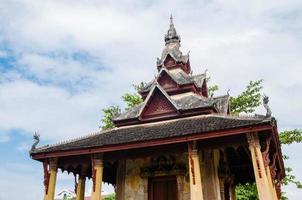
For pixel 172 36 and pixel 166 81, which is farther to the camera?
pixel 172 36

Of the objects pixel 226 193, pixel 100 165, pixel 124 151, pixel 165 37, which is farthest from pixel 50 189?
pixel 165 37

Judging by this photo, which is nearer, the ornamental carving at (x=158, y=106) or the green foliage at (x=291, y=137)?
the ornamental carving at (x=158, y=106)

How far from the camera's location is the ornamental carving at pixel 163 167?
1450 cm

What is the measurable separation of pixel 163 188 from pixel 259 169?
4.84 metres

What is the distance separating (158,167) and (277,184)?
577 centimetres

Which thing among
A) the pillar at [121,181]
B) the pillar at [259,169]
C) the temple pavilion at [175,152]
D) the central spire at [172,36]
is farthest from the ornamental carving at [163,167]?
the central spire at [172,36]

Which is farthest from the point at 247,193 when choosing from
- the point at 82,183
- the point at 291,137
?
the point at 82,183

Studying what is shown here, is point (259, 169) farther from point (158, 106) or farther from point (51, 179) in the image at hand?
point (51, 179)

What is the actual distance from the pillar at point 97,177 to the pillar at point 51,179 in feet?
6.36

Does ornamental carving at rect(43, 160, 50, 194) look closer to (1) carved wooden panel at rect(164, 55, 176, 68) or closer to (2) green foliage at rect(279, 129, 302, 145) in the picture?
(1) carved wooden panel at rect(164, 55, 176, 68)

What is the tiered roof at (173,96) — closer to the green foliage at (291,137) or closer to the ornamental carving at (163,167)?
the ornamental carving at (163,167)

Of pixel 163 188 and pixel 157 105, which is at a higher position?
pixel 157 105

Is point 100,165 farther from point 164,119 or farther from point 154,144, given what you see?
point 164,119

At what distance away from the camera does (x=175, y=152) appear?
13359 millimetres
